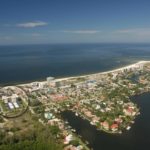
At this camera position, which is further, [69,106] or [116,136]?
[69,106]

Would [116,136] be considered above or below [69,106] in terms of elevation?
below

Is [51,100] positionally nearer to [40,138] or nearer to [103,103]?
[103,103]

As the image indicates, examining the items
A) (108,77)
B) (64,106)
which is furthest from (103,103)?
(108,77)

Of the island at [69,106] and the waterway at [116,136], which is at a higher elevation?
the island at [69,106]

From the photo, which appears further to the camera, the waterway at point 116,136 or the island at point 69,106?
the island at point 69,106

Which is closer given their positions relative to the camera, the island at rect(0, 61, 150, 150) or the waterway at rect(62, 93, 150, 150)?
the waterway at rect(62, 93, 150, 150)
